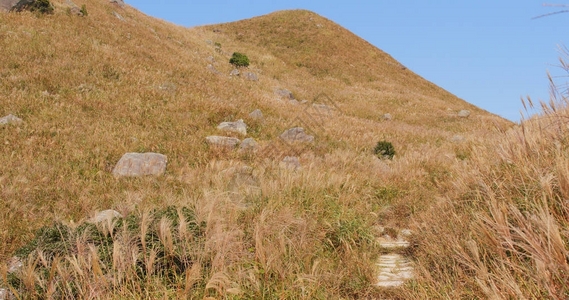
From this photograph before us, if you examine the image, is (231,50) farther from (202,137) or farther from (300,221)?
(300,221)

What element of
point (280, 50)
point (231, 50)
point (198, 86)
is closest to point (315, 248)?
point (198, 86)

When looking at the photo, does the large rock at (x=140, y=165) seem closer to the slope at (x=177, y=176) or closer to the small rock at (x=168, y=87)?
the slope at (x=177, y=176)

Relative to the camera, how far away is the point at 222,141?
10.1 meters

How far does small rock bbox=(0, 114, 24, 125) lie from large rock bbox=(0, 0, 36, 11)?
12.2 metres

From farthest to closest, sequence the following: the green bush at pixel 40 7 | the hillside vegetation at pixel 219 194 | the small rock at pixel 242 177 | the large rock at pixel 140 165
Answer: the green bush at pixel 40 7 → the large rock at pixel 140 165 → the small rock at pixel 242 177 → the hillside vegetation at pixel 219 194

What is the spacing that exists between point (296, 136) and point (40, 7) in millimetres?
15932

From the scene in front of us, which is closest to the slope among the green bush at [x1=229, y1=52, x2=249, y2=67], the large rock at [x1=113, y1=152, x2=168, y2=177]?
the large rock at [x1=113, y1=152, x2=168, y2=177]

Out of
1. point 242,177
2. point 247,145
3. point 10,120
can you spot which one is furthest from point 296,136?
point 10,120

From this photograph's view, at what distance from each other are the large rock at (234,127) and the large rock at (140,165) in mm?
3341

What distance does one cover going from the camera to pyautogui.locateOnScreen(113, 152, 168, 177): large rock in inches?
303

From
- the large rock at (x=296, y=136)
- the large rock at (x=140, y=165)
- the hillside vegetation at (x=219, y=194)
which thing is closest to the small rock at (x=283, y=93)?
the hillside vegetation at (x=219, y=194)

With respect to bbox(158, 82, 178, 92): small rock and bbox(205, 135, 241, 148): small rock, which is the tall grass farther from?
bbox(158, 82, 178, 92): small rock

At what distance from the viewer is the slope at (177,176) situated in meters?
3.41

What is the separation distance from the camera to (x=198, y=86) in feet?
52.6
